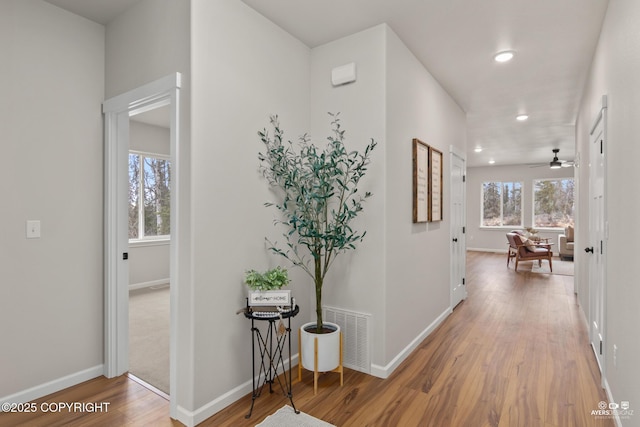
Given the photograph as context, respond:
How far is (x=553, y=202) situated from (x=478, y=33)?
8.96 meters

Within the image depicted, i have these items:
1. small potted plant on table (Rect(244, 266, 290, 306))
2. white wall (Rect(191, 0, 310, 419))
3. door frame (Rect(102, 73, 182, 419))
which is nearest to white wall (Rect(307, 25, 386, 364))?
white wall (Rect(191, 0, 310, 419))

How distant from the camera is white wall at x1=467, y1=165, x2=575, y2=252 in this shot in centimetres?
1001

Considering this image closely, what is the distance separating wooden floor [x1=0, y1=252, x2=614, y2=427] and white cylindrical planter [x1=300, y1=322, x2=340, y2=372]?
17 cm

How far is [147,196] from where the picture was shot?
5.83 metres

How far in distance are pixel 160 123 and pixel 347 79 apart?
401 cm

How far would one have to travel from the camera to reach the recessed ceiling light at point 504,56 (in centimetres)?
318

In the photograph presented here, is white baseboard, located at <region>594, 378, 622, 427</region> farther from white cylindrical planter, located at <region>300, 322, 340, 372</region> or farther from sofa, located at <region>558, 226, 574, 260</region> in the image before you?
sofa, located at <region>558, 226, 574, 260</region>

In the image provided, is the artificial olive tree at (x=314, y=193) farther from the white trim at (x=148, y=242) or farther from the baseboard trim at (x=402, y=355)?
the white trim at (x=148, y=242)

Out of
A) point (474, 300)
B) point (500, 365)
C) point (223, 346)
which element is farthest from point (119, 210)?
point (474, 300)

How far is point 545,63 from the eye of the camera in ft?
11.3

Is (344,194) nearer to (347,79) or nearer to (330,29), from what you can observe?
(347,79)

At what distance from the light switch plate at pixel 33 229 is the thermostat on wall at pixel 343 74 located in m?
2.43

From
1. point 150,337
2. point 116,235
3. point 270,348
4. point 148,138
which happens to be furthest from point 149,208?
point 270,348

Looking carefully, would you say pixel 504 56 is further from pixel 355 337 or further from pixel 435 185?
pixel 355 337
